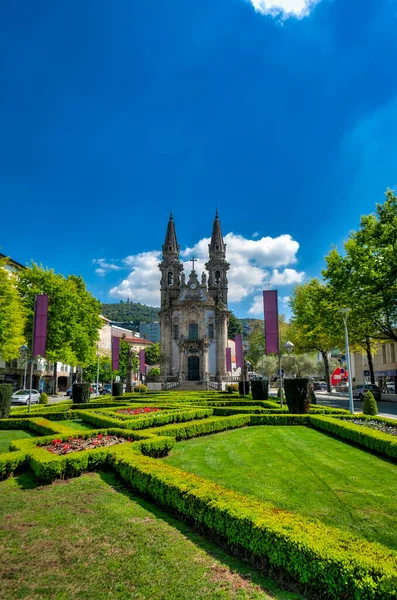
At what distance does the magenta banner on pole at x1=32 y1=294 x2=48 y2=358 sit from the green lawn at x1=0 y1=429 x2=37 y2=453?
5111 mm

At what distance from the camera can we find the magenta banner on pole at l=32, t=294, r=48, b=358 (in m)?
20.7

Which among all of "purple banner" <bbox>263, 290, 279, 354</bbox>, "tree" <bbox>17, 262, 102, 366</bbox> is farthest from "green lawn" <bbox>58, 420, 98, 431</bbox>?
"tree" <bbox>17, 262, 102, 366</bbox>

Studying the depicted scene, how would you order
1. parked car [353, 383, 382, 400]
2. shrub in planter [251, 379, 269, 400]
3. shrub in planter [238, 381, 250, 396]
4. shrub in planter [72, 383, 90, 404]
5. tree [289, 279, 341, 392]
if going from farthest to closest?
parked car [353, 383, 382, 400]
tree [289, 279, 341, 392]
shrub in planter [238, 381, 250, 396]
shrub in planter [251, 379, 269, 400]
shrub in planter [72, 383, 90, 404]

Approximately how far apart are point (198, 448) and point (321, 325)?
85.1 ft

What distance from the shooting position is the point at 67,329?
39.1 meters

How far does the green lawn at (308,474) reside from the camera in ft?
21.0

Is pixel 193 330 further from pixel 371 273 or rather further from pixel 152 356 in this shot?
pixel 152 356

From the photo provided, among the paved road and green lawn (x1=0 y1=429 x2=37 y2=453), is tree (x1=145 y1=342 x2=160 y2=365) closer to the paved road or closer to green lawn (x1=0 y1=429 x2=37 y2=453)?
the paved road

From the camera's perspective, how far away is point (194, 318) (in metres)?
56.1

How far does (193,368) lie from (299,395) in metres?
37.1

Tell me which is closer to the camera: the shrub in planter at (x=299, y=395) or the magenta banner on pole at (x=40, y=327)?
the shrub in planter at (x=299, y=395)

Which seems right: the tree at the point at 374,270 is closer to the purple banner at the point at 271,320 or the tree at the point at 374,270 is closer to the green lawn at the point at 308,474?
the purple banner at the point at 271,320

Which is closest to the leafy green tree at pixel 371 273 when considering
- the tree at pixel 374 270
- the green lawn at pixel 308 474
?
the tree at pixel 374 270

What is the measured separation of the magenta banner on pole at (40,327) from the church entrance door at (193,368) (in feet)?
115
